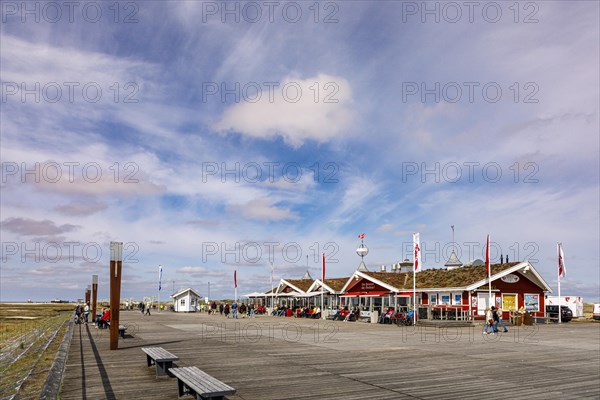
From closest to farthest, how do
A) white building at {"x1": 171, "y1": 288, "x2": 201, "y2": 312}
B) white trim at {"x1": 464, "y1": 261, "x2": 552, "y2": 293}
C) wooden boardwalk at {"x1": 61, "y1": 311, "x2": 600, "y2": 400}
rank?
wooden boardwalk at {"x1": 61, "y1": 311, "x2": 600, "y2": 400}, white trim at {"x1": 464, "y1": 261, "x2": 552, "y2": 293}, white building at {"x1": 171, "y1": 288, "x2": 201, "y2": 312}

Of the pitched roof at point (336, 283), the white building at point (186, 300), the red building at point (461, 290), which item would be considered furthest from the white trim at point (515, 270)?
the white building at point (186, 300)

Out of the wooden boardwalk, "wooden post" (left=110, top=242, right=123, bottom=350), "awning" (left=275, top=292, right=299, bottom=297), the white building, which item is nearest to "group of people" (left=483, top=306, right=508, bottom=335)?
the wooden boardwalk

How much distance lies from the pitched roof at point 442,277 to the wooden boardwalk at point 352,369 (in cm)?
1881

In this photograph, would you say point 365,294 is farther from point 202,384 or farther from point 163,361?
point 202,384

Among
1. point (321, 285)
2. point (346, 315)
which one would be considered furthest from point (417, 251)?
point (321, 285)

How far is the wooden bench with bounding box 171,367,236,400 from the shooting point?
792 cm

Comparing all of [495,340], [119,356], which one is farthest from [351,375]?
[495,340]

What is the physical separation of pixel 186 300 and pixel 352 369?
5947cm

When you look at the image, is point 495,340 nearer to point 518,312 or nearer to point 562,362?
point 562,362

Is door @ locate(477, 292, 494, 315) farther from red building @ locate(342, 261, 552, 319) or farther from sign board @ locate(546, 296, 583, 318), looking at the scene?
sign board @ locate(546, 296, 583, 318)

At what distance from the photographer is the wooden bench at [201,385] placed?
792 cm

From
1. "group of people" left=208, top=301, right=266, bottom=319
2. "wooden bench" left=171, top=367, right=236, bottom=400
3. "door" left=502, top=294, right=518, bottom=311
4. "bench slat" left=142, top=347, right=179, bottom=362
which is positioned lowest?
"group of people" left=208, top=301, right=266, bottom=319

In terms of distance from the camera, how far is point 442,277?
143 ft

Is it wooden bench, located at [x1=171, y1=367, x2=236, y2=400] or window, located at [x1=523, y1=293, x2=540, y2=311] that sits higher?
wooden bench, located at [x1=171, y1=367, x2=236, y2=400]
